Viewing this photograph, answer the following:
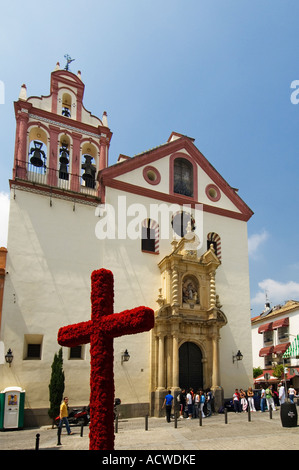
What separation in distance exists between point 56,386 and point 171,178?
14.8 m

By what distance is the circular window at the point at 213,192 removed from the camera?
27.5 meters

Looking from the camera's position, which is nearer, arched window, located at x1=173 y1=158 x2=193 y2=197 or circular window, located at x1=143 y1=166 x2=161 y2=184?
circular window, located at x1=143 y1=166 x2=161 y2=184

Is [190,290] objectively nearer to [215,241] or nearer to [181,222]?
[181,222]

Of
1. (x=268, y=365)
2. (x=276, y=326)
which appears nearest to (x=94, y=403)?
(x=276, y=326)

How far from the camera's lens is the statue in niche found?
912 inches

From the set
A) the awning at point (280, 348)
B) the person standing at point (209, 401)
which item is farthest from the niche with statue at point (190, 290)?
the awning at point (280, 348)

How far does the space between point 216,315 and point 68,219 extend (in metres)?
10.3

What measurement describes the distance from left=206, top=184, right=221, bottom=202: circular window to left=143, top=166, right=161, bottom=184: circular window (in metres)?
4.07

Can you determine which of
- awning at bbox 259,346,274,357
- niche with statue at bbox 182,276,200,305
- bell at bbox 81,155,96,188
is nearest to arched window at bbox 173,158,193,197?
bell at bbox 81,155,96,188

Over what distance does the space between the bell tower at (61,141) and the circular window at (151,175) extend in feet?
9.00

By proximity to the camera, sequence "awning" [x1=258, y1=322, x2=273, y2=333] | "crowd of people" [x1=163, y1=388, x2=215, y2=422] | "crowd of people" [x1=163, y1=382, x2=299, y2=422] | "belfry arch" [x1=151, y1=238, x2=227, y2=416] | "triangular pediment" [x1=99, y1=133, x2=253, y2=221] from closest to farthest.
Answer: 1. "crowd of people" [x1=163, y1=388, x2=215, y2=422]
2. "crowd of people" [x1=163, y1=382, x2=299, y2=422]
3. "belfry arch" [x1=151, y1=238, x2=227, y2=416]
4. "triangular pediment" [x1=99, y1=133, x2=253, y2=221]
5. "awning" [x1=258, y1=322, x2=273, y2=333]

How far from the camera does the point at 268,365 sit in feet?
155

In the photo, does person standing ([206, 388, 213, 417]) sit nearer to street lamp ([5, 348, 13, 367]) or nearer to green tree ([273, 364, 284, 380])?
street lamp ([5, 348, 13, 367])
